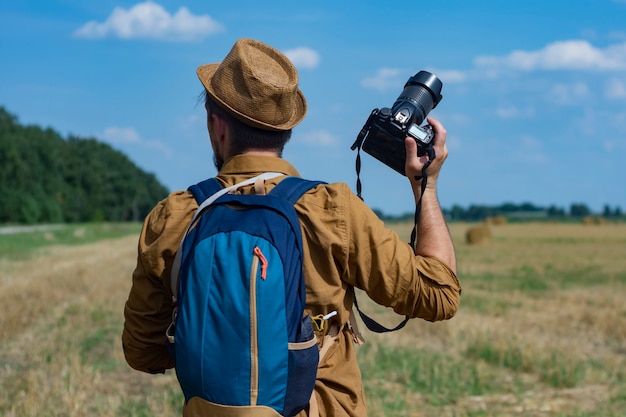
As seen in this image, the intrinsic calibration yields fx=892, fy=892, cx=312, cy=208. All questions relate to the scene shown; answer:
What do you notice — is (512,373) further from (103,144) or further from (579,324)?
(103,144)

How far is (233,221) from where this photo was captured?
8.52ft

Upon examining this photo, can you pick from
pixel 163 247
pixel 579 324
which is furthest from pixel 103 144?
pixel 163 247

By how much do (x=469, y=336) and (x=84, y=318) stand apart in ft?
16.3

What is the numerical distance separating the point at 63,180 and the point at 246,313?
108 meters

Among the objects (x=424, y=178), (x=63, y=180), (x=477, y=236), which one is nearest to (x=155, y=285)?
(x=424, y=178)

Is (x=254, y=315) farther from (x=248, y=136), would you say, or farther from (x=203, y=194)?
(x=248, y=136)

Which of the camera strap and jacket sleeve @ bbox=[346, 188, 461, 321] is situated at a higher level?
the camera strap

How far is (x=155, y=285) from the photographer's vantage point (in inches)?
116

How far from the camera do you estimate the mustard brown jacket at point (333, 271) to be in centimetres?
269

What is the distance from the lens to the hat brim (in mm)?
2854

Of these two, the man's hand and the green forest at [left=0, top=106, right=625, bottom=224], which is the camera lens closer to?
the man's hand

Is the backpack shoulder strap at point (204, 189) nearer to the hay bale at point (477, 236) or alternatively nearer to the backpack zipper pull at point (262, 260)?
the backpack zipper pull at point (262, 260)

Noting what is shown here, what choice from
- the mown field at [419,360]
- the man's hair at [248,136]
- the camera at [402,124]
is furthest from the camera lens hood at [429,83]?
the mown field at [419,360]

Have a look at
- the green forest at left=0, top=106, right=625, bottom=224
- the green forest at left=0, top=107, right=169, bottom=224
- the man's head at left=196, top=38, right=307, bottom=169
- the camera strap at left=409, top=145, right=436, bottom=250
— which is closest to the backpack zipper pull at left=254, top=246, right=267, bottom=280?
the man's head at left=196, top=38, right=307, bottom=169
